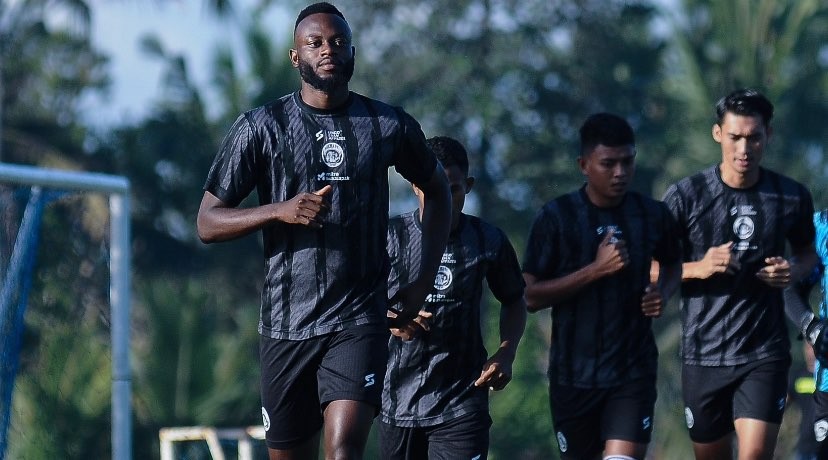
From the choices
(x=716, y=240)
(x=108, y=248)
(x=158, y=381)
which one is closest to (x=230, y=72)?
(x=158, y=381)

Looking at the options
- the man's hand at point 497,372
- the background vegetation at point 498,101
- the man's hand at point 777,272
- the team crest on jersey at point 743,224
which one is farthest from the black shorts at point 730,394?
the background vegetation at point 498,101

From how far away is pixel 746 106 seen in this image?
340 inches

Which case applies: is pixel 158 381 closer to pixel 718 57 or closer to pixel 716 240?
pixel 716 240

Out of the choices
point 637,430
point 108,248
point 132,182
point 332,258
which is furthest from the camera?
point 132,182

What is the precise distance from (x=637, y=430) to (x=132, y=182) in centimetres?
2562

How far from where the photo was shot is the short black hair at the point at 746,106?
8.63 metres

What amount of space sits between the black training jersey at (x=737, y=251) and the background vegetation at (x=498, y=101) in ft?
60.2

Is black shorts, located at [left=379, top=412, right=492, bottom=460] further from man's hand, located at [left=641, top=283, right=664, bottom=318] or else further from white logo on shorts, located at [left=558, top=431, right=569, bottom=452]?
man's hand, located at [left=641, top=283, right=664, bottom=318]

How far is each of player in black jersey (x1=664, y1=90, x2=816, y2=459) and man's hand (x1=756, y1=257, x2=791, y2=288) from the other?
0.13 meters

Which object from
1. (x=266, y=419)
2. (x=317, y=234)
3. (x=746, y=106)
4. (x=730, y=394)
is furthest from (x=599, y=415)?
(x=317, y=234)

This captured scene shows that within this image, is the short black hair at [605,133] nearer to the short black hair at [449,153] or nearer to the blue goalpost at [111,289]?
the short black hair at [449,153]

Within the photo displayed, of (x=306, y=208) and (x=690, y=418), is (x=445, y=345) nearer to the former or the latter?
(x=690, y=418)

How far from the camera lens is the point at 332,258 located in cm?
627

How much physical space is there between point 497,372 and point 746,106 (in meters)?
2.30
